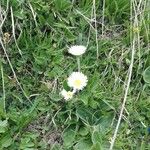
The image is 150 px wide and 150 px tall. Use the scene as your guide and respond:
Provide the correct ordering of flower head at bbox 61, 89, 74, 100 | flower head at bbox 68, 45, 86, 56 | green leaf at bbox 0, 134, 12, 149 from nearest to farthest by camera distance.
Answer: green leaf at bbox 0, 134, 12, 149
flower head at bbox 61, 89, 74, 100
flower head at bbox 68, 45, 86, 56

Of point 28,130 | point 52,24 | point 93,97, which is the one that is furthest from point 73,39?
point 28,130

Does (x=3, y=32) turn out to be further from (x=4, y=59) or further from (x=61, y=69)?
(x=61, y=69)

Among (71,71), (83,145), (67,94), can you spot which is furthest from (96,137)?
(71,71)

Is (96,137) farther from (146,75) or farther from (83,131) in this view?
(146,75)

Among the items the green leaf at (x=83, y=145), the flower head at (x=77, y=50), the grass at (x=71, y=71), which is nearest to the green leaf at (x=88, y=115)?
the grass at (x=71, y=71)

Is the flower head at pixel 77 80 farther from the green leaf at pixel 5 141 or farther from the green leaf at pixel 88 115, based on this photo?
the green leaf at pixel 5 141

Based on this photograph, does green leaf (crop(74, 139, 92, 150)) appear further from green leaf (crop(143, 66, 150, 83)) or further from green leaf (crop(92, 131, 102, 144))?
green leaf (crop(143, 66, 150, 83))

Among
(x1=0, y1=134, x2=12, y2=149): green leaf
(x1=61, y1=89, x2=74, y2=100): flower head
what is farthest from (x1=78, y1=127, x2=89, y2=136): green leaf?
(x1=0, y1=134, x2=12, y2=149): green leaf
